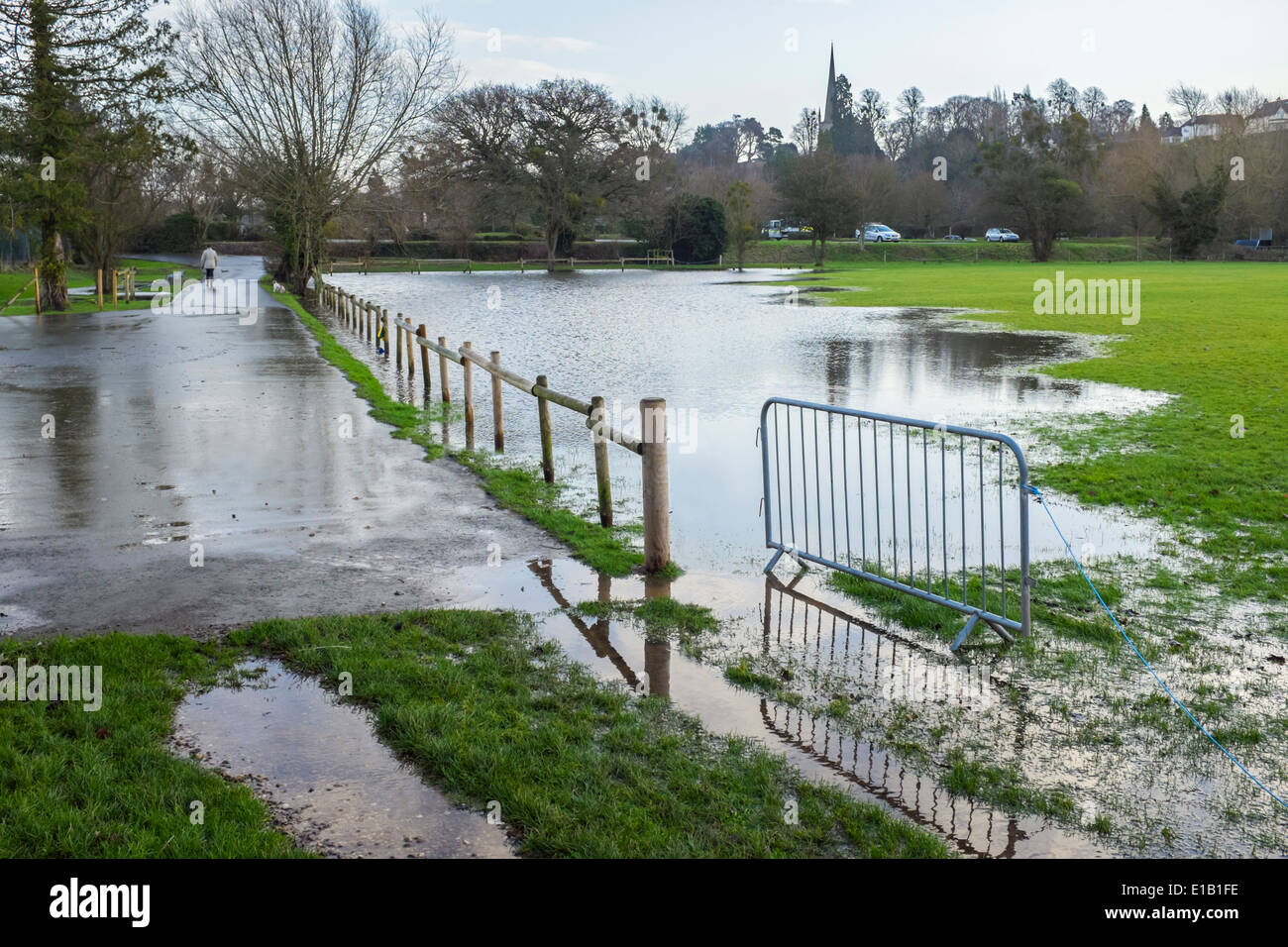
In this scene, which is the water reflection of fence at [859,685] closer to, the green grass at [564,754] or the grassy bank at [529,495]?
the green grass at [564,754]

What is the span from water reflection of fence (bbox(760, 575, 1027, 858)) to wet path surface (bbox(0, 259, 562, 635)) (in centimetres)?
224

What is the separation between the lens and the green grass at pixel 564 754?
4.42 meters

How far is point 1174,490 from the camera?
1016cm

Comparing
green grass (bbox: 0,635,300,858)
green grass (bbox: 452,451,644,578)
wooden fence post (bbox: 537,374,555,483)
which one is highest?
wooden fence post (bbox: 537,374,555,483)

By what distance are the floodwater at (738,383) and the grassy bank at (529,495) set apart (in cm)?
40

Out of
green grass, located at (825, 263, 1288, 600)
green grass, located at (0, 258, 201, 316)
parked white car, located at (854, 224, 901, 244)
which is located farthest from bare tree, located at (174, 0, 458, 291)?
parked white car, located at (854, 224, 901, 244)

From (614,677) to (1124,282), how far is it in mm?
42509

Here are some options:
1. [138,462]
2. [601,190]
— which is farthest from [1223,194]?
[138,462]

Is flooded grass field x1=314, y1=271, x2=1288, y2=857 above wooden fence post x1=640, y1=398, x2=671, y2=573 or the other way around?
the other way around

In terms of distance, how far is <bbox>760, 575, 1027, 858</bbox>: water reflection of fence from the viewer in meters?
4.63

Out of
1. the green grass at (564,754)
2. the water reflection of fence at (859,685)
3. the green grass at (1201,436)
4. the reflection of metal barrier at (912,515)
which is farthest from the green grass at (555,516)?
the green grass at (1201,436)

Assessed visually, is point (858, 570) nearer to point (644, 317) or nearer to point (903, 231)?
point (644, 317)

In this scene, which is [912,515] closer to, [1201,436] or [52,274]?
[1201,436]

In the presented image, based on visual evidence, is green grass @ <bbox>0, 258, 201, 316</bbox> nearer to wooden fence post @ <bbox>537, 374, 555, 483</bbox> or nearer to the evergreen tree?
the evergreen tree
